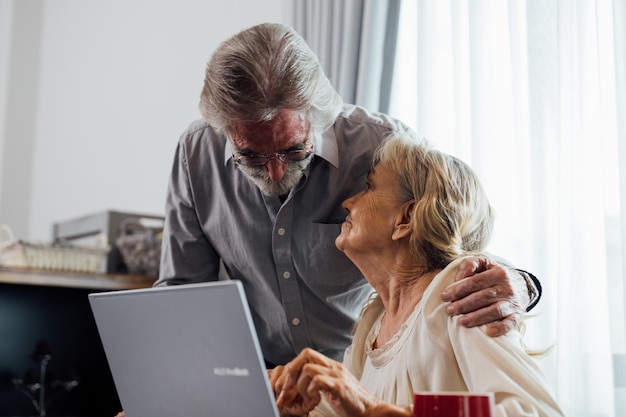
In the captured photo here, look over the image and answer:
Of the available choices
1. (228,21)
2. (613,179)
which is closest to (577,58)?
(613,179)

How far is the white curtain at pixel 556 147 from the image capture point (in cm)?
178

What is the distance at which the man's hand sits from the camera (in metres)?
1.19

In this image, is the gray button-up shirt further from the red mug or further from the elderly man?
the red mug

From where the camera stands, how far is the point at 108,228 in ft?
10.0

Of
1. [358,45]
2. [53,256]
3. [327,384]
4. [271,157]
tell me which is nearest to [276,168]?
[271,157]

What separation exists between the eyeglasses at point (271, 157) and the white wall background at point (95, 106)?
6.80ft

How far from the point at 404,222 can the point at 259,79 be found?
14.9 inches

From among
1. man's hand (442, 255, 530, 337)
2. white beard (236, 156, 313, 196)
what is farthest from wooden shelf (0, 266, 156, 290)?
man's hand (442, 255, 530, 337)

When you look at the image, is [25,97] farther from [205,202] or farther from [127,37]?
[205,202]

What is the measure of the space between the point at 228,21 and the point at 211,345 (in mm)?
2647

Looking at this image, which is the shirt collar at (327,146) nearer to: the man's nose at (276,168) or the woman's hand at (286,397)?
the man's nose at (276,168)

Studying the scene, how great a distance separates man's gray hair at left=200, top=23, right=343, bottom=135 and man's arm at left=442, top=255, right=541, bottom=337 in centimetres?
48

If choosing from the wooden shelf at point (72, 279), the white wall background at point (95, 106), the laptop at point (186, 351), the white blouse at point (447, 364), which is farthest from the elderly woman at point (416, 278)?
the white wall background at point (95, 106)

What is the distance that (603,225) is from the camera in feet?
5.88
